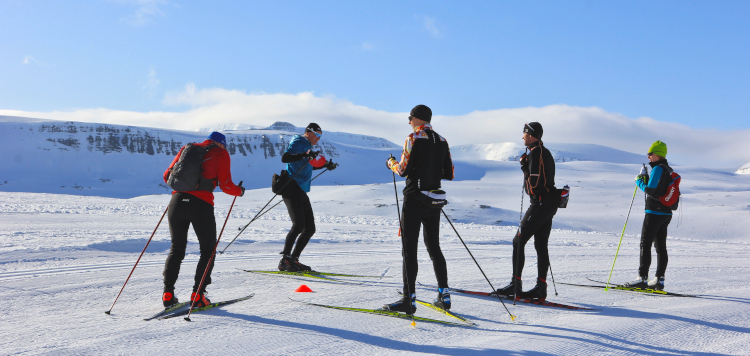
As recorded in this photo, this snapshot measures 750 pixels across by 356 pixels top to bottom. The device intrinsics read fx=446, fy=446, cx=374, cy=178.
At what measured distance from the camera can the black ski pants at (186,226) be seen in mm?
4141

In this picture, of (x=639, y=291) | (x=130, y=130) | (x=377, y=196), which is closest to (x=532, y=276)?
(x=639, y=291)

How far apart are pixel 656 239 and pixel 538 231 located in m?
2.25

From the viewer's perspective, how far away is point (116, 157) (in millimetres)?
107375

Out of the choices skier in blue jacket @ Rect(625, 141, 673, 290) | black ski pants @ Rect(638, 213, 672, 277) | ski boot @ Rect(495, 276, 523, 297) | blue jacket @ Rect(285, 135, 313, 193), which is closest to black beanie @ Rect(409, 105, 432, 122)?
ski boot @ Rect(495, 276, 523, 297)

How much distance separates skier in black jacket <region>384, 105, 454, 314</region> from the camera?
13.5 feet

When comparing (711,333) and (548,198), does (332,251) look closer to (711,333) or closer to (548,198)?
(548,198)

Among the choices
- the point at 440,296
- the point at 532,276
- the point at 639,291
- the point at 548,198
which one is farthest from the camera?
the point at 532,276

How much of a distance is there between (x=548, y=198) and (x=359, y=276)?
9.59 feet

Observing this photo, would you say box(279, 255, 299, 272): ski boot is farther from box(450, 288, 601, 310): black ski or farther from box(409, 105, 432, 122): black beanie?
box(409, 105, 432, 122): black beanie

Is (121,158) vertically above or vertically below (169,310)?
below

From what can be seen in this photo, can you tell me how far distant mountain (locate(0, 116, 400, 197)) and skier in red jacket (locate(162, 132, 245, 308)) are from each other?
7256 centimetres

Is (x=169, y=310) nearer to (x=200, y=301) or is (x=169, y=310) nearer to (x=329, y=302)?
(x=200, y=301)

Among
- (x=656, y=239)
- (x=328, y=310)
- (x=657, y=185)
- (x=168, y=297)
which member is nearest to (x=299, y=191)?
(x=328, y=310)

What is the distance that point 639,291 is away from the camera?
5.91 m
